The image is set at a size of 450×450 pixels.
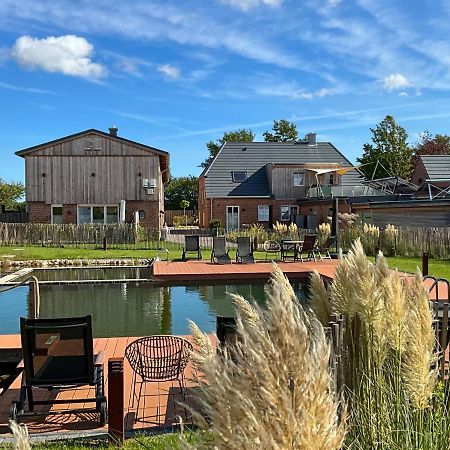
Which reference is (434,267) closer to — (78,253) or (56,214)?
(78,253)

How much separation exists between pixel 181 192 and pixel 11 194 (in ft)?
54.7

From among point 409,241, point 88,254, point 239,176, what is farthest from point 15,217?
point 409,241

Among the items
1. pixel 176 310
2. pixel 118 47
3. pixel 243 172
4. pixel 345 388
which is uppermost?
pixel 118 47

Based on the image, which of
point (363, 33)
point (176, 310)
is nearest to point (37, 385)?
point (176, 310)

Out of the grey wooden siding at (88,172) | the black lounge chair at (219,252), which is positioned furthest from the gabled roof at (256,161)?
the black lounge chair at (219,252)

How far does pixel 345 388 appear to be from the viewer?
8.93 feet

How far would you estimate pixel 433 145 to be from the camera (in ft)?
175

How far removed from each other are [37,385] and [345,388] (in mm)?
2989

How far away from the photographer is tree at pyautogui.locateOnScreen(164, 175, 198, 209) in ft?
189

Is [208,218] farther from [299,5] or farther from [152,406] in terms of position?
[152,406]

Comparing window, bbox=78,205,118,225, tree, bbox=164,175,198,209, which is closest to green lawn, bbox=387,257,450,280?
window, bbox=78,205,118,225

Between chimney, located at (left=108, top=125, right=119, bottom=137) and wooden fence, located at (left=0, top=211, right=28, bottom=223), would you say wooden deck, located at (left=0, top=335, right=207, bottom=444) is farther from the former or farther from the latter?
chimney, located at (left=108, top=125, right=119, bottom=137)

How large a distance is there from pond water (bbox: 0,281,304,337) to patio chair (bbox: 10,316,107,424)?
3919 mm

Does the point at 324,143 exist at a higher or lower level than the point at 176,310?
higher
